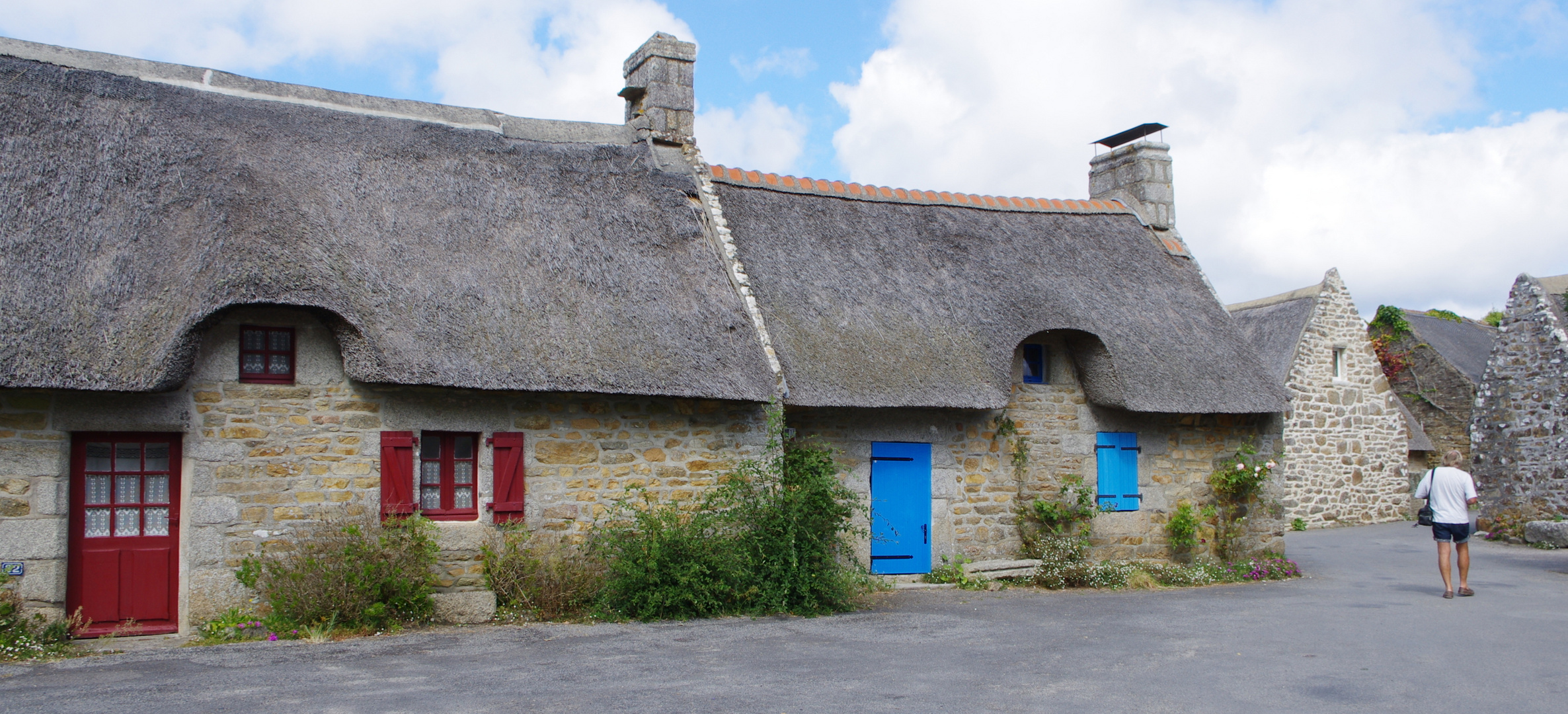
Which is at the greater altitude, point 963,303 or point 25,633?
point 963,303

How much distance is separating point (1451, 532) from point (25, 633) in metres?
10.5

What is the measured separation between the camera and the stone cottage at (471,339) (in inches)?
273

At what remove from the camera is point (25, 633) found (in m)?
6.46

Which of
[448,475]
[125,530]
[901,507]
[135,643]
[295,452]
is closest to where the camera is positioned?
[135,643]

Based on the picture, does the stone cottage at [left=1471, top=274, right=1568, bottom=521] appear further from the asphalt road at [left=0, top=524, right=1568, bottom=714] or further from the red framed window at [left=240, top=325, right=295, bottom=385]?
the red framed window at [left=240, top=325, right=295, bottom=385]

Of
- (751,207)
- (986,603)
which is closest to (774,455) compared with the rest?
(986,603)

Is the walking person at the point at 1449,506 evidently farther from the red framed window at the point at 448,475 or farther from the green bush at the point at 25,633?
the green bush at the point at 25,633

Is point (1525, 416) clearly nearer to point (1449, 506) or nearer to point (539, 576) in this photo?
point (1449, 506)

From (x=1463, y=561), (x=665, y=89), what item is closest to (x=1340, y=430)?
(x=1463, y=561)

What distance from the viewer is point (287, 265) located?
7199 mm

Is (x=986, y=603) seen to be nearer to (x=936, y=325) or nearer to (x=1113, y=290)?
(x=936, y=325)

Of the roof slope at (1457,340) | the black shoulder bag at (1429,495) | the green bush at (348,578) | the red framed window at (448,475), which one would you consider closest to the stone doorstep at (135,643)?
the green bush at (348,578)

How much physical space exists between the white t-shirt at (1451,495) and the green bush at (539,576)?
22.6ft

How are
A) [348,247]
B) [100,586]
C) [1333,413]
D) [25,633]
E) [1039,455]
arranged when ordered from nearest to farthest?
1. [25,633]
2. [100,586]
3. [348,247]
4. [1039,455]
5. [1333,413]
